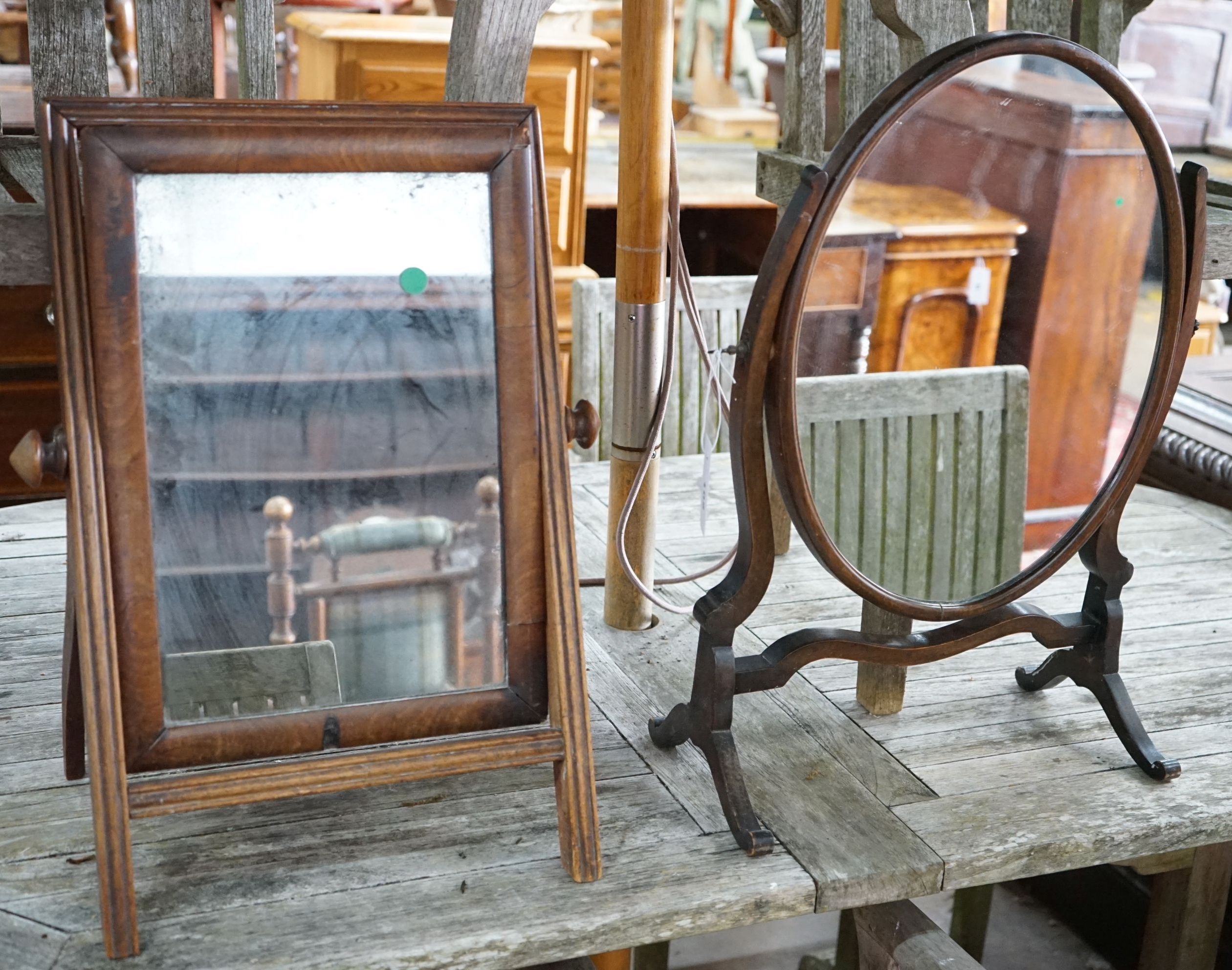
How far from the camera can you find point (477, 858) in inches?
54.1

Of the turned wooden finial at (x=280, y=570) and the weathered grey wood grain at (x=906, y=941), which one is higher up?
the turned wooden finial at (x=280, y=570)

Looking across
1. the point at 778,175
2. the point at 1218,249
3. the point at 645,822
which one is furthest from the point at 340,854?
the point at 1218,249

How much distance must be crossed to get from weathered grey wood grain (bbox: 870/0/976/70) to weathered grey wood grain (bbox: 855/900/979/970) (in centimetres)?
98

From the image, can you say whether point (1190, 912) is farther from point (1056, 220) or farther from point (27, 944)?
point (27, 944)

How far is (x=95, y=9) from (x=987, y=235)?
3.42ft

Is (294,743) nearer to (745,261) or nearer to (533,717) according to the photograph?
(533,717)

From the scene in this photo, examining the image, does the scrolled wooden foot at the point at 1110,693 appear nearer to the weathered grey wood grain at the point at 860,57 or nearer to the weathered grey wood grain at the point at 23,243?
the weathered grey wood grain at the point at 860,57

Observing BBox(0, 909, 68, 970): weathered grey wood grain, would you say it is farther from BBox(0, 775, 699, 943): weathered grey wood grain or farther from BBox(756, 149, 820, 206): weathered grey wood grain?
BBox(756, 149, 820, 206): weathered grey wood grain

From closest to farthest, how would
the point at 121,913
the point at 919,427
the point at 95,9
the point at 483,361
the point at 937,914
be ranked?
the point at 121,913, the point at 483,361, the point at 95,9, the point at 919,427, the point at 937,914

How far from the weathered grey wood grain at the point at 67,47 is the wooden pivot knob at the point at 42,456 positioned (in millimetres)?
445

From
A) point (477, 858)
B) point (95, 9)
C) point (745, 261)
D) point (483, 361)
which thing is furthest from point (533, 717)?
point (745, 261)

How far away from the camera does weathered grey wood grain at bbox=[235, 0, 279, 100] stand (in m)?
1.55

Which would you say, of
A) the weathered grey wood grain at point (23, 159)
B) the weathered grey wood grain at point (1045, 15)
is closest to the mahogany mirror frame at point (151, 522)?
the weathered grey wood grain at point (23, 159)

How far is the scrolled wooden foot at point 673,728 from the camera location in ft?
5.03
